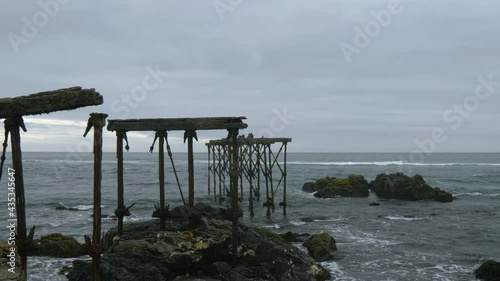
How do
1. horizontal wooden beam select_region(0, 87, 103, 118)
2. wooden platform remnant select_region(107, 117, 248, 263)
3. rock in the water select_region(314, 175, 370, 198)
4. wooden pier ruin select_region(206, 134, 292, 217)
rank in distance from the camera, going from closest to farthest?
horizontal wooden beam select_region(0, 87, 103, 118) < wooden platform remnant select_region(107, 117, 248, 263) < wooden pier ruin select_region(206, 134, 292, 217) < rock in the water select_region(314, 175, 370, 198)

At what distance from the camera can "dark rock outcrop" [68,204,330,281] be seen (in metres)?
10.1

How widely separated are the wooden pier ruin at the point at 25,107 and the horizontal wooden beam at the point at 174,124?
5.06 metres

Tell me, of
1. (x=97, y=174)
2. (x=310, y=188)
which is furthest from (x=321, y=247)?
(x=310, y=188)

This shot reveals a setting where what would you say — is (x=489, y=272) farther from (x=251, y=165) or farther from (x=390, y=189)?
(x=390, y=189)

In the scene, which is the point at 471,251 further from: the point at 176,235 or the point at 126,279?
the point at 126,279

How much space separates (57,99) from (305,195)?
116 ft

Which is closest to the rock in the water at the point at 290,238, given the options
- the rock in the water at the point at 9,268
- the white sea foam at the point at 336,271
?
the white sea foam at the point at 336,271

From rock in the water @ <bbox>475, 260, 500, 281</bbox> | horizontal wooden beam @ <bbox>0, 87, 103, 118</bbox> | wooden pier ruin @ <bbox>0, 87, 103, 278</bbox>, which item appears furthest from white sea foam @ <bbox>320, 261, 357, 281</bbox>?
horizontal wooden beam @ <bbox>0, 87, 103, 118</bbox>

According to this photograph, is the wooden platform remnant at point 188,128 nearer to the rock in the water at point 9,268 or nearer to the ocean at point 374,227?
the ocean at point 374,227

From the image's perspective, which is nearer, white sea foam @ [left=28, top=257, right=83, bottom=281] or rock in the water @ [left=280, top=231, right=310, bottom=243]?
white sea foam @ [left=28, top=257, right=83, bottom=281]

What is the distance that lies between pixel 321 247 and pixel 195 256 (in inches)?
294

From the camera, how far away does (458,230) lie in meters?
23.5

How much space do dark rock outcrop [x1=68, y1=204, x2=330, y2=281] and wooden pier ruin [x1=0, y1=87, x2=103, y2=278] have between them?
287 cm

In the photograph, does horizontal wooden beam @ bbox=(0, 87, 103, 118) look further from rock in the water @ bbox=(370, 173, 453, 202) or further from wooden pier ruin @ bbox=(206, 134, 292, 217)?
rock in the water @ bbox=(370, 173, 453, 202)
